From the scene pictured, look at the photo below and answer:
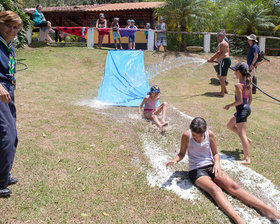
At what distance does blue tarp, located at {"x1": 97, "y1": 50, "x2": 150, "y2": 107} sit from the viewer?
8.39 m

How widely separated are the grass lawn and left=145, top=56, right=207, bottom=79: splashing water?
2142mm

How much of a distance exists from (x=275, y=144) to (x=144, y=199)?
11.5 feet

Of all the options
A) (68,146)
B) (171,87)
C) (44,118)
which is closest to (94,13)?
Result: (171,87)

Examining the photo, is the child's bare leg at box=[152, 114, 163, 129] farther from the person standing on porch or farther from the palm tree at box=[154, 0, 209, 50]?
the palm tree at box=[154, 0, 209, 50]

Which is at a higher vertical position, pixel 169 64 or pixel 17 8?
pixel 17 8

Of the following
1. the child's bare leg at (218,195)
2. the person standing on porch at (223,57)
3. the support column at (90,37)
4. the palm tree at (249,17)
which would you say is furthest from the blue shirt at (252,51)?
the support column at (90,37)

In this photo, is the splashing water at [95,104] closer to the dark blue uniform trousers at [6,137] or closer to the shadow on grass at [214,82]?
the dark blue uniform trousers at [6,137]

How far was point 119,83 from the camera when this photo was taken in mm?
9742

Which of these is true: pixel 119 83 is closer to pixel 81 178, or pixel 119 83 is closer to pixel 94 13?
pixel 81 178

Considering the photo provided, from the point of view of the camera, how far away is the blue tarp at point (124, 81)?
839 centimetres

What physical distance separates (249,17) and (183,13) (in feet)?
15.1

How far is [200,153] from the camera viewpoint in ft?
13.3

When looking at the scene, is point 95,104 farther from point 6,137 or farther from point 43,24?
point 43,24

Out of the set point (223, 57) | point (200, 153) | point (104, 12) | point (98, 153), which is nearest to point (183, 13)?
point (223, 57)
